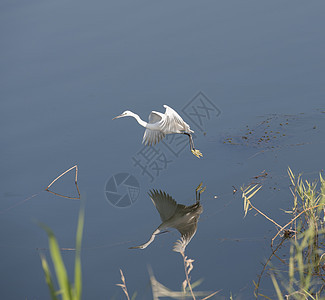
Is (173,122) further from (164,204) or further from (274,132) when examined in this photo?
(274,132)

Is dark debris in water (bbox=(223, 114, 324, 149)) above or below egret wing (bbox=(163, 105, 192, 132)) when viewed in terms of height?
below

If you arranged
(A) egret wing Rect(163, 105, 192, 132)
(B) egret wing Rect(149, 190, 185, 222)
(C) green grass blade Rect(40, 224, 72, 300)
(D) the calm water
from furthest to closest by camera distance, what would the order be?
1. (A) egret wing Rect(163, 105, 192, 132)
2. (B) egret wing Rect(149, 190, 185, 222)
3. (D) the calm water
4. (C) green grass blade Rect(40, 224, 72, 300)

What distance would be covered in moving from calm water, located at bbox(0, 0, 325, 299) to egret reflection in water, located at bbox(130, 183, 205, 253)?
0.17 feet

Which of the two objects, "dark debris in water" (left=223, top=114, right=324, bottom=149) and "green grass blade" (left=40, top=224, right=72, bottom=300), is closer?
"green grass blade" (left=40, top=224, right=72, bottom=300)

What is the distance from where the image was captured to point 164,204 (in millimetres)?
3838

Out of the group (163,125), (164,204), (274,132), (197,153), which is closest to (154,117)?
(163,125)

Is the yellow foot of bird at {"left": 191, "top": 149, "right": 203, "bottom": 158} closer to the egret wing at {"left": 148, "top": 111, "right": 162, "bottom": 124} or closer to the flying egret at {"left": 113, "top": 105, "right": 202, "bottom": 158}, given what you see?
the flying egret at {"left": 113, "top": 105, "right": 202, "bottom": 158}

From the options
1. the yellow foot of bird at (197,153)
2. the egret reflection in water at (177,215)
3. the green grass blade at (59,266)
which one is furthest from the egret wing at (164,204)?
the green grass blade at (59,266)

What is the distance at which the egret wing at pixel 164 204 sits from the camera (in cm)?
373

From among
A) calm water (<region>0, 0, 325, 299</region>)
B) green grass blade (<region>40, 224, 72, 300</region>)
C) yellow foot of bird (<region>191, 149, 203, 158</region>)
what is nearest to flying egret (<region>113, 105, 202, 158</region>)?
yellow foot of bird (<region>191, 149, 203, 158</region>)

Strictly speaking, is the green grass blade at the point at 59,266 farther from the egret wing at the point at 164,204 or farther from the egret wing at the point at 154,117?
the egret wing at the point at 154,117

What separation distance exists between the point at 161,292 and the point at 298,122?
2253 mm

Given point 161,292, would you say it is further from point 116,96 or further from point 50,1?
point 50,1

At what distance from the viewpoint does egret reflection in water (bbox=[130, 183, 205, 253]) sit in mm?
3480
